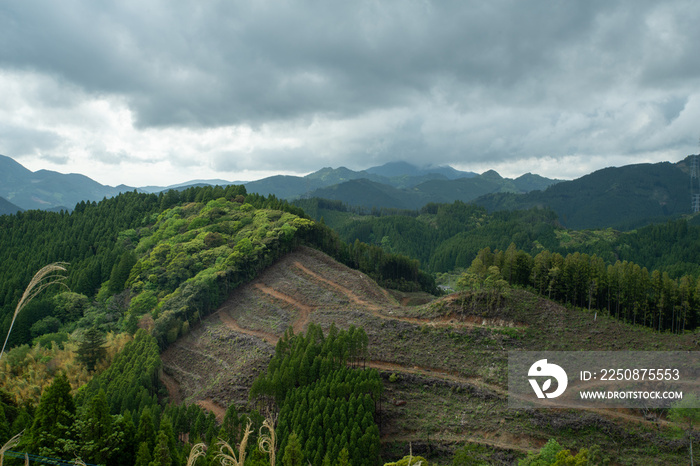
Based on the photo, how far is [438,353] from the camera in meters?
38.1

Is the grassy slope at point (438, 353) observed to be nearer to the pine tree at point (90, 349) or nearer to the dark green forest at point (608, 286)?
the dark green forest at point (608, 286)

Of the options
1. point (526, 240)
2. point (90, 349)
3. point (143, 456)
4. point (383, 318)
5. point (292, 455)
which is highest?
point (526, 240)

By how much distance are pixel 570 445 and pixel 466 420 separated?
6.98m

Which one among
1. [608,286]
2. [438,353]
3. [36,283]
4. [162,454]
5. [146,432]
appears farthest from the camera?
[608,286]

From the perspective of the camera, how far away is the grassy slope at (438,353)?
29719 millimetres

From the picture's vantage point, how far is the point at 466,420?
31.6 m

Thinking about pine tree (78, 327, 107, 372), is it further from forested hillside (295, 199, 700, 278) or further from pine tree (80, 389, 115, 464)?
forested hillside (295, 199, 700, 278)

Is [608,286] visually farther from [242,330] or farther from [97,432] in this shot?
[97,432]

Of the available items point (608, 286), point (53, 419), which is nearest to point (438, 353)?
point (608, 286)

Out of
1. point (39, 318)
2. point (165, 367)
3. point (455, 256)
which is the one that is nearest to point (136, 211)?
point (39, 318)

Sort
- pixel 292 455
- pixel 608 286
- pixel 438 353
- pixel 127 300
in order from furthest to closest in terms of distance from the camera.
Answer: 1. pixel 127 300
2. pixel 608 286
3. pixel 438 353
4. pixel 292 455

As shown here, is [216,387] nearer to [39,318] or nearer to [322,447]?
[322,447]

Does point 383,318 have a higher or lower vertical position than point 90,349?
higher

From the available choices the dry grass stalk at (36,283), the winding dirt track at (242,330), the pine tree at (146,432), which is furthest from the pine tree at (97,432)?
the winding dirt track at (242,330)
